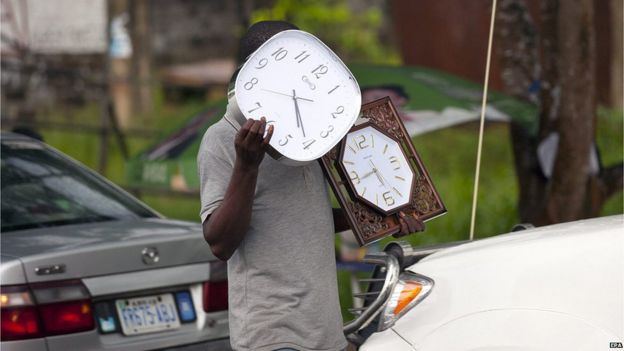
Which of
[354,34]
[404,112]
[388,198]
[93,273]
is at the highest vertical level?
[388,198]

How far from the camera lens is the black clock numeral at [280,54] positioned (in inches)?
138

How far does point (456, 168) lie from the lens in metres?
12.4

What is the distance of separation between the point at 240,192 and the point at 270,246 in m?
0.23

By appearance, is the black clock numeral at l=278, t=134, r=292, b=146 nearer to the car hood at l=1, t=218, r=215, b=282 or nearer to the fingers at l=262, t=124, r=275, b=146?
the fingers at l=262, t=124, r=275, b=146

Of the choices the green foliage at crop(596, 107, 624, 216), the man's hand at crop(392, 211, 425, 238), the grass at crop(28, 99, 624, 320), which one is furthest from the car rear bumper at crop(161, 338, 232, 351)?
the green foliage at crop(596, 107, 624, 216)

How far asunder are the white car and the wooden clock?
243 mm

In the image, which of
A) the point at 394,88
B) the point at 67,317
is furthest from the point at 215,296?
the point at 394,88

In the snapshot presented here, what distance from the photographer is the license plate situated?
4664mm

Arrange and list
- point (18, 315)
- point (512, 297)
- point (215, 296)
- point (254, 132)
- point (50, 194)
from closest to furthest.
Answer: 1. point (254, 132)
2. point (512, 297)
3. point (18, 315)
4. point (215, 296)
5. point (50, 194)

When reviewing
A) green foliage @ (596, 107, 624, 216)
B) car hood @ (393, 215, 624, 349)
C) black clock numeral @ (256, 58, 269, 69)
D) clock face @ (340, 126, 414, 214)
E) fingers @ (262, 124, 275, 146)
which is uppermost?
black clock numeral @ (256, 58, 269, 69)

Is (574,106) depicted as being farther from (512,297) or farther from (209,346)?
(512,297)

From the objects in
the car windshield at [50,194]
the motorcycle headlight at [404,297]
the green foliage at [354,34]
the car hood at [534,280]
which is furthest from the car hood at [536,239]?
the green foliage at [354,34]

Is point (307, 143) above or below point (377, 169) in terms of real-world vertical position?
above

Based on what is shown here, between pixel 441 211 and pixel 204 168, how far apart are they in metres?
0.91
